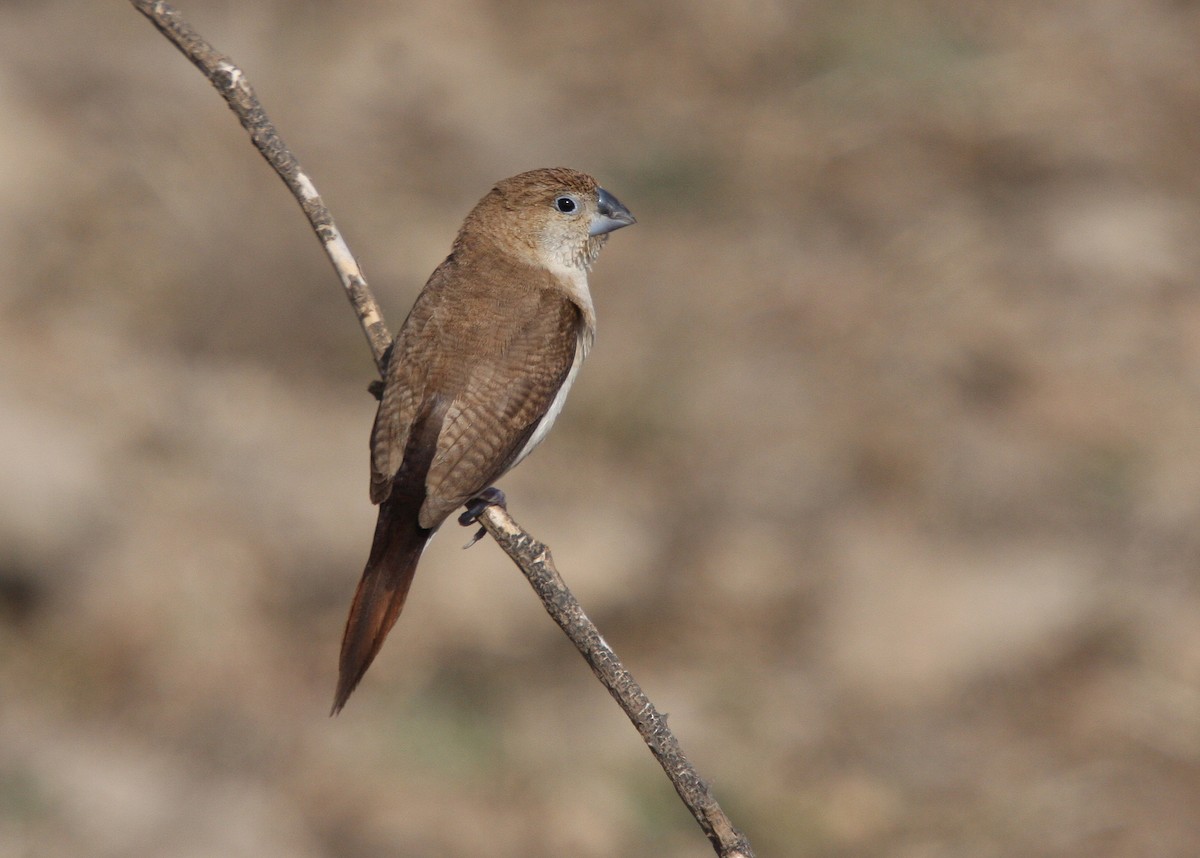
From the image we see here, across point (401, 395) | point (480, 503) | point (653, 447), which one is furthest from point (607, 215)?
point (653, 447)

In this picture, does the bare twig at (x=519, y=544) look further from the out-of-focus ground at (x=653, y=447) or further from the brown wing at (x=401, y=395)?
the out-of-focus ground at (x=653, y=447)

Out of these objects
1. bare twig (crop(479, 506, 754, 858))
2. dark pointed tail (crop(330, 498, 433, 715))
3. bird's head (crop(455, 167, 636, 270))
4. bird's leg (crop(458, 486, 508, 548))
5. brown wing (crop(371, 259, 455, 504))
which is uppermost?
bird's head (crop(455, 167, 636, 270))

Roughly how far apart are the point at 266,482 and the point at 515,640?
59.2 inches

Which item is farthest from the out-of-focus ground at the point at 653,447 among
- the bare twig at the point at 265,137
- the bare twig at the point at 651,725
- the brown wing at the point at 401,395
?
the bare twig at the point at 651,725

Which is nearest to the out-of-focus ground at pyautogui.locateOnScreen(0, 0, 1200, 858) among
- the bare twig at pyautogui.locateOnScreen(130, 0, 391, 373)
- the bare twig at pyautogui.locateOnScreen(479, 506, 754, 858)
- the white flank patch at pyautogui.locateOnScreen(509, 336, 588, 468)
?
the white flank patch at pyautogui.locateOnScreen(509, 336, 588, 468)

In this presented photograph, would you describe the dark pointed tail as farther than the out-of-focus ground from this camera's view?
No

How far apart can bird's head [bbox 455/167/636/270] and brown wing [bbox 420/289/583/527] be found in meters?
0.36

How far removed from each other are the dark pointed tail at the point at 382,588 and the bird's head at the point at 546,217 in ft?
3.59

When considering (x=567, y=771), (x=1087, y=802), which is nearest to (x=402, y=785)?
(x=567, y=771)

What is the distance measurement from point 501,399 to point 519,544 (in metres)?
0.53

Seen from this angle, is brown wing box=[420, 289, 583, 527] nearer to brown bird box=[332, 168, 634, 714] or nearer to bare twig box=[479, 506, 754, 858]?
brown bird box=[332, 168, 634, 714]

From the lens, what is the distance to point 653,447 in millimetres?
7746

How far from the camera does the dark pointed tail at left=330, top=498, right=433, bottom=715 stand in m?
3.41

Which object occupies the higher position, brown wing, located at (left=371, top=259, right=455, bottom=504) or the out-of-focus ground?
the out-of-focus ground
